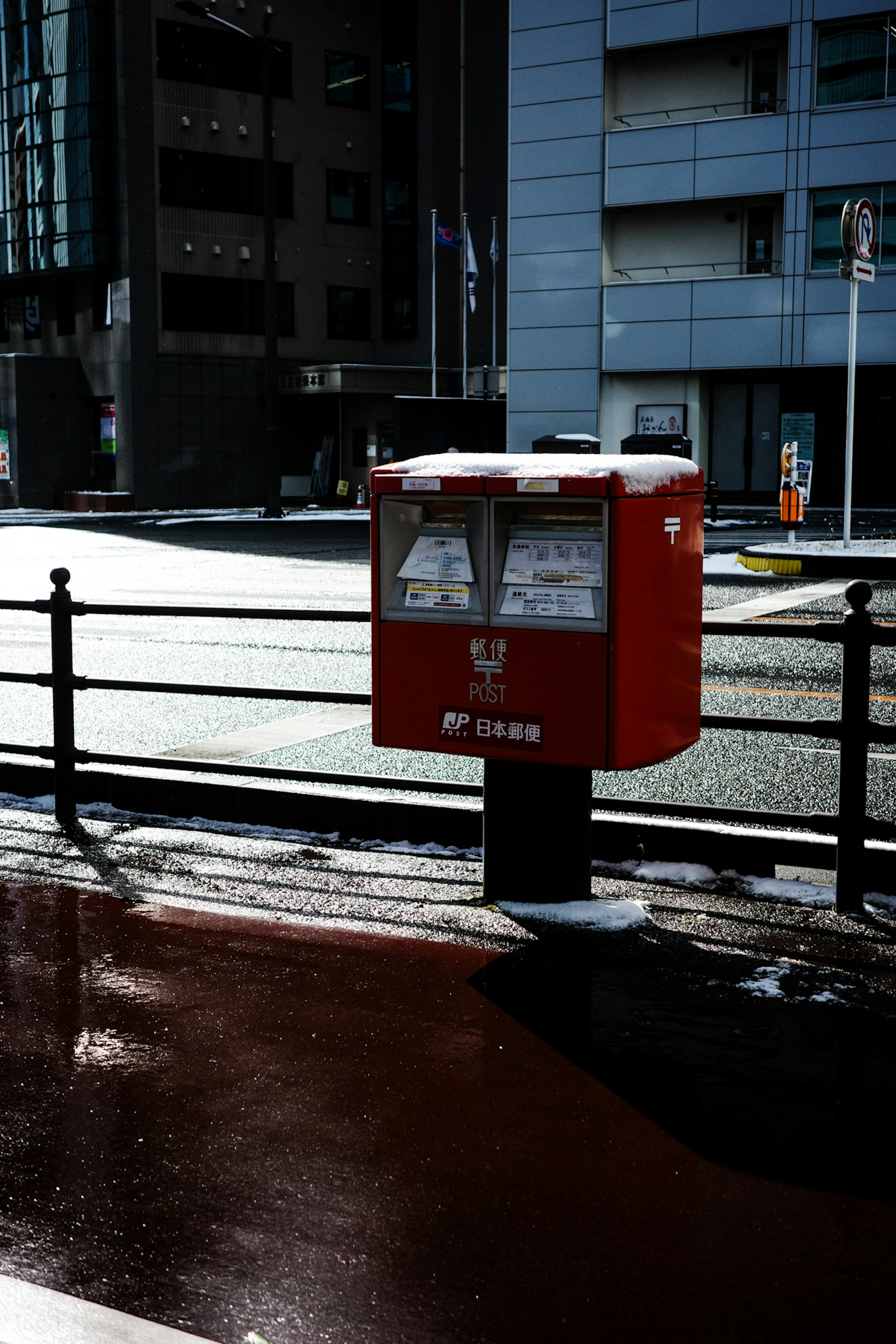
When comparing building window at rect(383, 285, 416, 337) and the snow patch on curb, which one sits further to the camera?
building window at rect(383, 285, 416, 337)

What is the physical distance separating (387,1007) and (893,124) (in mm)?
35439

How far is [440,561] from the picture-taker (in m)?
4.97

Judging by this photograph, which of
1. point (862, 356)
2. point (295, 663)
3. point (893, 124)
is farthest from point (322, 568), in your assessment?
point (893, 124)

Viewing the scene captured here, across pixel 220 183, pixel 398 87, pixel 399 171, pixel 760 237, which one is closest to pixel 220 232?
pixel 220 183

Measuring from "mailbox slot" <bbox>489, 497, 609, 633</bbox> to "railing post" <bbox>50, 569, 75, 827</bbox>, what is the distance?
2.46m

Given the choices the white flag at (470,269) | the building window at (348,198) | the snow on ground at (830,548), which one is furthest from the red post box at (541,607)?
the building window at (348,198)

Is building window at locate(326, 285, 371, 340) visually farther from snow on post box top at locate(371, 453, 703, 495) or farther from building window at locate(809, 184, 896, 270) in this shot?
snow on post box top at locate(371, 453, 703, 495)

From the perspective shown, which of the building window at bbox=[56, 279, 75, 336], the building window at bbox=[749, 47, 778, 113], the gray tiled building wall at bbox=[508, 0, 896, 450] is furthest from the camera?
the building window at bbox=[56, 279, 75, 336]

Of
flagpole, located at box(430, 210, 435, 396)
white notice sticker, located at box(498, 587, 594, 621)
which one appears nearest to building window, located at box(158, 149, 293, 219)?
flagpole, located at box(430, 210, 435, 396)

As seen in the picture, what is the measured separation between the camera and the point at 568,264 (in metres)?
39.4

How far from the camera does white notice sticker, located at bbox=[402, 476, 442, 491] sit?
483 centimetres

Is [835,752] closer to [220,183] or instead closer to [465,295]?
[465,295]

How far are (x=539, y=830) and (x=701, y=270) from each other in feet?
118

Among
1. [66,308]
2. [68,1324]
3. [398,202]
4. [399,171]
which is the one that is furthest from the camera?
[398,202]
